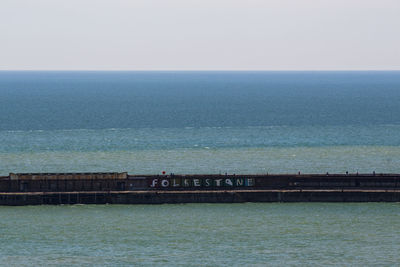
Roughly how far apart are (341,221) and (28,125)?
10654cm

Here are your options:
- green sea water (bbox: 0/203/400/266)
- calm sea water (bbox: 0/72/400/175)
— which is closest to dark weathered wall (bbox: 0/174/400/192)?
green sea water (bbox: 0/203/400/266)

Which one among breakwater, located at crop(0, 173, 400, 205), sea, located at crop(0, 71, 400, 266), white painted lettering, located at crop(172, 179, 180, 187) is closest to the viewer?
sea, located at crop(0, 71, 400, 266)

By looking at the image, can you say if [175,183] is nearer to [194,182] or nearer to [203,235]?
[194,182]

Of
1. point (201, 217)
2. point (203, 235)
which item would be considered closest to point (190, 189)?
point (201, 217)

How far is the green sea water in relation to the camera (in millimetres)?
62906

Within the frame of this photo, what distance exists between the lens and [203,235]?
69.9 meters

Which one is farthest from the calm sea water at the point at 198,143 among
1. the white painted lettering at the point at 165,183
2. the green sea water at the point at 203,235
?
the green sea water at the point at 203,235

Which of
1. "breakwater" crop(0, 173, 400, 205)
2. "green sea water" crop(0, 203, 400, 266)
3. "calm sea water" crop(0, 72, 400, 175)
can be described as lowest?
"green sea water" crop(0, 203, 400, 266)

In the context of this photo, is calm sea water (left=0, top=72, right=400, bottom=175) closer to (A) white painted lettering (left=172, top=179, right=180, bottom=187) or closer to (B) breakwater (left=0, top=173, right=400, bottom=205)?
(B) breakwater (left=0, top=173, right=400, bottom=205)

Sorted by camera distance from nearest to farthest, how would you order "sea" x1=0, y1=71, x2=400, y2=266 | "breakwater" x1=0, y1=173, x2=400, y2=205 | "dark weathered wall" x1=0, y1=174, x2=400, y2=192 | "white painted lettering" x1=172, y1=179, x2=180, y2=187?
"sea" x1=0, y1=71, x2=400, y2=266, "breakwater" x1=0, y1=173, x2=400, y2=205, "dark weathered wall" x1=0, y1=174, x2=400, y2=192, "white painted lettering" x1=172, y1=179, x2=180, y2=187

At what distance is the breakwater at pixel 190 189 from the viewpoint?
3312 inches

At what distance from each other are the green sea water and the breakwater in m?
1.41

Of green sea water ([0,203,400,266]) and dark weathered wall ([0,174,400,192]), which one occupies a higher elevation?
dark weathered wall ([0,174,400,192])

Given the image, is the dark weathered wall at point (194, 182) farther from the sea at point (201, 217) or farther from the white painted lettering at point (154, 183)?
the sea at point (201, 217)
